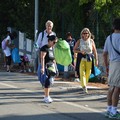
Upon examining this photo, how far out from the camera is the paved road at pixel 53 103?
9.00 m

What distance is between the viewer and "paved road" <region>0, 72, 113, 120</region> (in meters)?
9.00

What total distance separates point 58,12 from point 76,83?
672cm

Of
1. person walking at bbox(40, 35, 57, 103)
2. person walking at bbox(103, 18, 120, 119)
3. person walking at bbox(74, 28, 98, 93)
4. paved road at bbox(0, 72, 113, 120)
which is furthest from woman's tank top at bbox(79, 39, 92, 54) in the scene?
person walking at bbox(103, 18, 120, 119)

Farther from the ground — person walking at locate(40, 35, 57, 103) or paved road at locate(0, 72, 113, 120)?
person walking at locate(40, 35, 57, 103)

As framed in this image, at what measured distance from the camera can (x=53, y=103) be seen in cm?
1054

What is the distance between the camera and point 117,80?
869 cm

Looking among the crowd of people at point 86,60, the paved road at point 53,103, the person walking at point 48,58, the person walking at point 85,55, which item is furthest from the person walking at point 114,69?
the person walking at point 85,55

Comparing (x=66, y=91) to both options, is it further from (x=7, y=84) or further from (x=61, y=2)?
(x=61, y=2)

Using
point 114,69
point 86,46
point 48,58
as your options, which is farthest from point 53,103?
point 114,69

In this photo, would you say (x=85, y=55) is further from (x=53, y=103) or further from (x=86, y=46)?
(x=53, y=103)

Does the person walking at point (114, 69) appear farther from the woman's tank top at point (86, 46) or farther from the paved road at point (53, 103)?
the woman's tank top at point (86, 46)

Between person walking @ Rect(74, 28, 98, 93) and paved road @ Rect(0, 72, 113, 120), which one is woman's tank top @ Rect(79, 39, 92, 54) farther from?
paved road @ Rect(0, 72, 113, 120)

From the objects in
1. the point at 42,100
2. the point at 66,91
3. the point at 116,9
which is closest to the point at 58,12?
the point at 116,9

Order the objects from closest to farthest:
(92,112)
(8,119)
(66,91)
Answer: (8,119) → (92,112) → (66,91)
